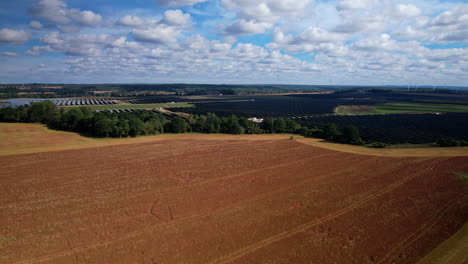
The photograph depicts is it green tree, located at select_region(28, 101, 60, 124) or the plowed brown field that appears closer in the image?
the plowed brown field

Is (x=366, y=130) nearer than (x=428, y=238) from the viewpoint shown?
No

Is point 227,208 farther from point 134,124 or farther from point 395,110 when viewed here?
point 395,110

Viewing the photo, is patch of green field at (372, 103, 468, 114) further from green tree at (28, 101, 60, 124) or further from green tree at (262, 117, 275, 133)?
green tree at (28, 101, 60, 124)

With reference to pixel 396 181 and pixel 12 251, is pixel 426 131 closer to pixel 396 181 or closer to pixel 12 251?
pixel 396 181

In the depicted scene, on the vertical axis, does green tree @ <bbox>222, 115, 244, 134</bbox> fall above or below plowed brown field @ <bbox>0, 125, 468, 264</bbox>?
above

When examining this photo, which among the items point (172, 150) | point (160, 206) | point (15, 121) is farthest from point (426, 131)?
→ point (15, 121)

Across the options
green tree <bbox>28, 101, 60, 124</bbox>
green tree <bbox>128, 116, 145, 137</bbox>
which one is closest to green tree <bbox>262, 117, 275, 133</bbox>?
green tree <bbox>128, 116, 145, 137</bbox>

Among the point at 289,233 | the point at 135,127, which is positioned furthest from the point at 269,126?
the point at 289,233
